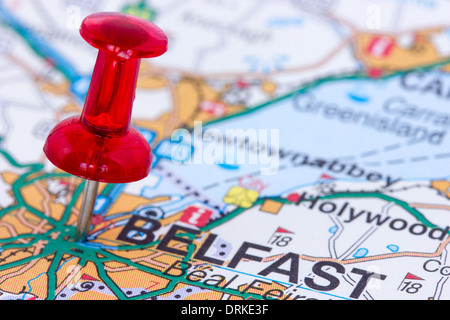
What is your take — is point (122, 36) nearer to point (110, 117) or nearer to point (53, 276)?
point (110, 117)

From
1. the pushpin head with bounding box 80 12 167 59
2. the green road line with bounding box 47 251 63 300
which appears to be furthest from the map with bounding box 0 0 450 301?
the pushpin head with bounding box 80 12 167 59

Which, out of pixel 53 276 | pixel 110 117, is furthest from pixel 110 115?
pixel 53 276

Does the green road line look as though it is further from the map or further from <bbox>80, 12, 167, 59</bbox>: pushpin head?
<bbox>80, 12, 167, 59</bbox>: pushpin head

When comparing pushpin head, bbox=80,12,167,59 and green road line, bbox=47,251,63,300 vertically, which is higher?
pushpin head, bbox=80,12,167,59

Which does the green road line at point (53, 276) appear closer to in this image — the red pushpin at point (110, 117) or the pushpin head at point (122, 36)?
the red pushpin at point (110, 117)

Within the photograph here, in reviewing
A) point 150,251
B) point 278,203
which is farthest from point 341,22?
point 150,251

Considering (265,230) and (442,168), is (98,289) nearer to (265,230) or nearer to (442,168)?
(265,230)

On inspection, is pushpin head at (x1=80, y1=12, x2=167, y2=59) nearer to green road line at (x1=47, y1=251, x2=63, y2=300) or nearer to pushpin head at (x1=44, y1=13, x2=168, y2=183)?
pushpin head at (x1=44, y1=13, x2=168, y2=183)
